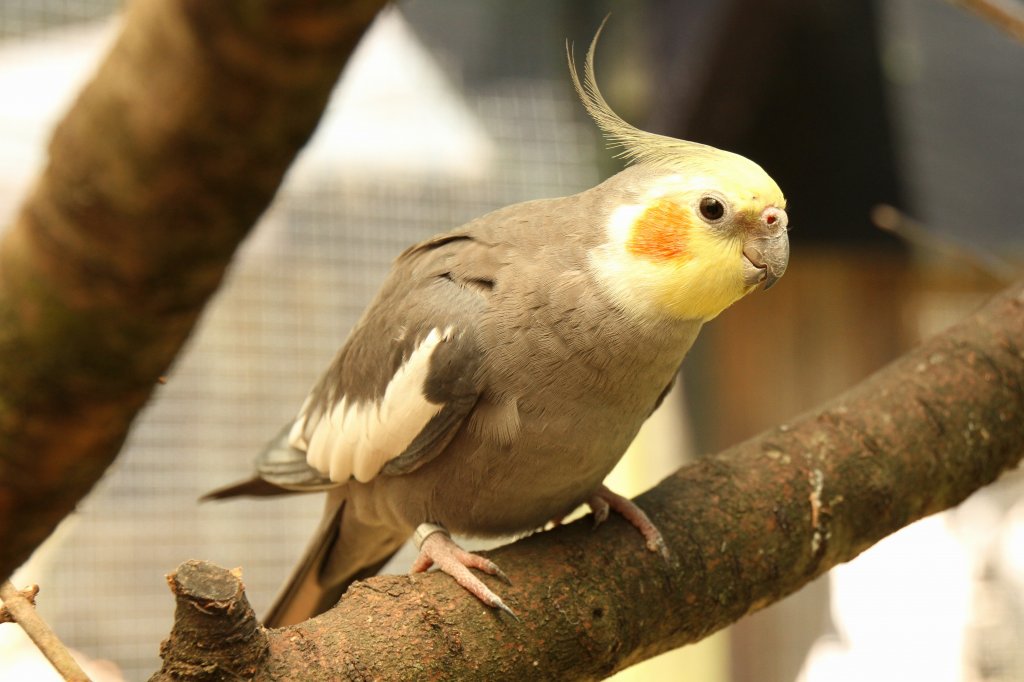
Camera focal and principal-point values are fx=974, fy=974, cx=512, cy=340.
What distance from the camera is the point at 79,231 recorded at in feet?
1.95

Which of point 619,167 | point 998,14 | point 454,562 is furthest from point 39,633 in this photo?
point 619,167

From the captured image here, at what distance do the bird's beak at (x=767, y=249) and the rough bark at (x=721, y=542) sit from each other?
39cm

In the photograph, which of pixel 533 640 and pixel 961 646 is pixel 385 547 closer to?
pixel 533 640

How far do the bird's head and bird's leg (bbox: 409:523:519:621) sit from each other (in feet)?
1.44

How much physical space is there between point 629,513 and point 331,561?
66 cm

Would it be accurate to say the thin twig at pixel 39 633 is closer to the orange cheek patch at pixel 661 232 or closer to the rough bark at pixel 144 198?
the rough bark at pixel 144 198

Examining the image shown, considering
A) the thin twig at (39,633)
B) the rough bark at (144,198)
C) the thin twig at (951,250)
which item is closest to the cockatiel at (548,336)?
the thin twig at (39,633)

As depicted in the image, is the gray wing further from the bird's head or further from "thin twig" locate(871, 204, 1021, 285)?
"thin twig" locate(871, 204, 1021, 285)

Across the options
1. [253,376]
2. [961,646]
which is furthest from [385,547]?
[961,646]

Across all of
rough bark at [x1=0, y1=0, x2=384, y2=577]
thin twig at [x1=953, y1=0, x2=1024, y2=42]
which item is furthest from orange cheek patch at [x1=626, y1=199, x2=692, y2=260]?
rough bark at [x1=0, y1=0, x2=384, y2=577]

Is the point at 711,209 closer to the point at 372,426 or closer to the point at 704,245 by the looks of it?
the point at 704,245

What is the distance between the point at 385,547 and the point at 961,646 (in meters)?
1.84

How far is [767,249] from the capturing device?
4.68 ft

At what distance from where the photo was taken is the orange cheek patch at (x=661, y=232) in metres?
1.43
